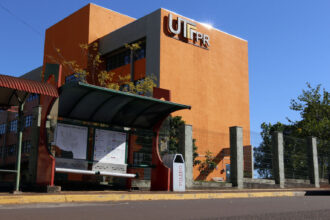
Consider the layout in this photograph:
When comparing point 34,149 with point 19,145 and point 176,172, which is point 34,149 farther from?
point 176,172

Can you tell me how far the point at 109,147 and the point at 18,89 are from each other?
3869 millimetres

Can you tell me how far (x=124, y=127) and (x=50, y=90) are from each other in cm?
410

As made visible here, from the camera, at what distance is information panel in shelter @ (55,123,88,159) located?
10609mm

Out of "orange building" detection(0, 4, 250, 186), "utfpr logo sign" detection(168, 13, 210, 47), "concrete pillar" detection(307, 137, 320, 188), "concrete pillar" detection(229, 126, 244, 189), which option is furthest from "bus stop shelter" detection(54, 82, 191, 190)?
"utfpr logo sign" detection(168, 13, 210, 47)

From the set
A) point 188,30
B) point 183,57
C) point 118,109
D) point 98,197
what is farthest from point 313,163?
Result: point 98,197

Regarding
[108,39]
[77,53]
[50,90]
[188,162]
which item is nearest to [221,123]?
[108,39]

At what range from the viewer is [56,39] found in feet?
135

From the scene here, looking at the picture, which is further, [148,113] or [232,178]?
[232,178]

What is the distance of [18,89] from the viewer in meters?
8.60

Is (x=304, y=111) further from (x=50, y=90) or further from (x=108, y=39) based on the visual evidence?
(x=50, y=90)

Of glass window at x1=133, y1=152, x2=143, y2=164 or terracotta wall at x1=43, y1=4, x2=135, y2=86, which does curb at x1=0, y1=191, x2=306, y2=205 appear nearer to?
glass window at x1=133, y1=152, x2=143, y2=164

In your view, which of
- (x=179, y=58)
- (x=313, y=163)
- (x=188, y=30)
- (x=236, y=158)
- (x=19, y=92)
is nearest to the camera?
(x=19, y=92)

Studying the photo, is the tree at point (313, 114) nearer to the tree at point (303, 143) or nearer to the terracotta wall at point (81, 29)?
the tree at point (303, 143)

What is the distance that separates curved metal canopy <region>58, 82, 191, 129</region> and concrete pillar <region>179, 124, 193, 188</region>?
258 centimetres
